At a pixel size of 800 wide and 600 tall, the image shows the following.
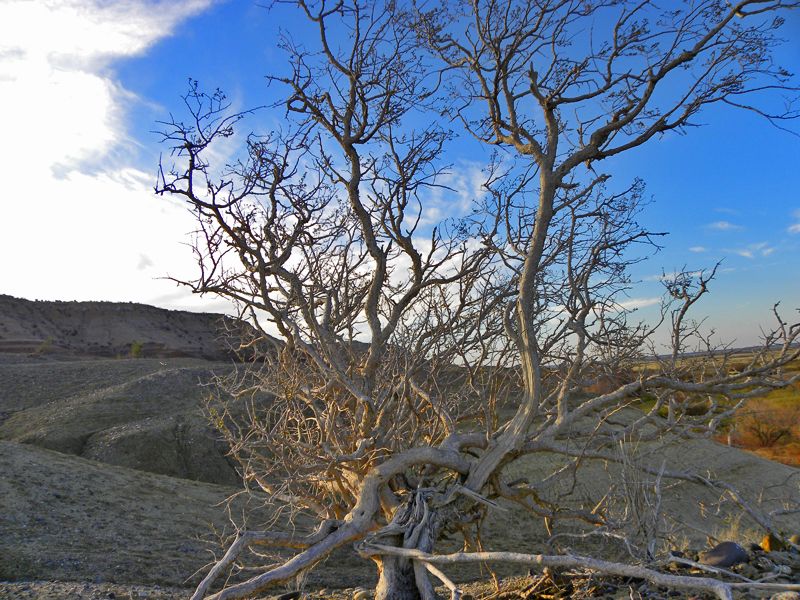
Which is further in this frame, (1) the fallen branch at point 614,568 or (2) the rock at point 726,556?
(2) the rock at point 726,556

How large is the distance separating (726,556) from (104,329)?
45.6 metres

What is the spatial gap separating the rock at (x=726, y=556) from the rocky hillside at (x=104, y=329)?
1417 inches

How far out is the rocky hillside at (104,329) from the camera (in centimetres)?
3959

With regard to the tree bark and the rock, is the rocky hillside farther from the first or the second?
the rock

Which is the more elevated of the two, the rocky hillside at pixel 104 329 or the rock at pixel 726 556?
the rocky hillside at pixel 104 329

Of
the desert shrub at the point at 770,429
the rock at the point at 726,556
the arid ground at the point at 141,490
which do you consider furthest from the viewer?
the desert shrub at the point at 770,429

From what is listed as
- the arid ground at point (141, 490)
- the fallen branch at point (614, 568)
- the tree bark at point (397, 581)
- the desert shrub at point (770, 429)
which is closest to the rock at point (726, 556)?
the arid ground at point (141, 490)

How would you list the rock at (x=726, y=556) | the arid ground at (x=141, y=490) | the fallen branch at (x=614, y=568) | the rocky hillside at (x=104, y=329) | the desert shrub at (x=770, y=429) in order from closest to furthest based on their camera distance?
the fallen branch at (x=614, y=568)
the rock at (x=726, y=556)
the arid ground at (x=141, y=490)
the desert shrub at (x=770, y=429)
the rocky hillside at (x=104, y=329)

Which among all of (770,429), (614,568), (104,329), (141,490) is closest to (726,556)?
(614,568)

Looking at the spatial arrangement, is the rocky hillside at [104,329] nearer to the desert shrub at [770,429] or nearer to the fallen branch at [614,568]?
the desert shrub at [770,429]

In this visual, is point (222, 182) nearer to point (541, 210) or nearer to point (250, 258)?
Answer: point (250, 258)

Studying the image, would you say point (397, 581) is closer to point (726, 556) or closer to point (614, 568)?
point (614, 568)

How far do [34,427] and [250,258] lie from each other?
11.6 meters

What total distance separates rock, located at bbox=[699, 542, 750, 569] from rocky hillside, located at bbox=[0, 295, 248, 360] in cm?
3598
